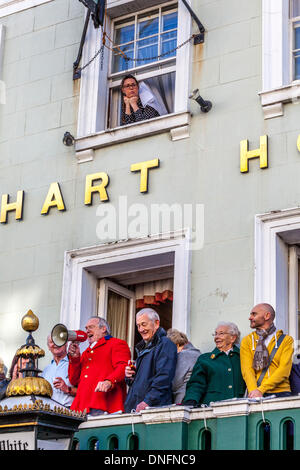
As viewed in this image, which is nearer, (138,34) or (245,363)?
(245,363)

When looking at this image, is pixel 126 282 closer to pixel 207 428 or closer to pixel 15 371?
pixel 15 371

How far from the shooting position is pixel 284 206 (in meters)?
14.4

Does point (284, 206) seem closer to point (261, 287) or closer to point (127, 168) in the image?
point (261, 287)

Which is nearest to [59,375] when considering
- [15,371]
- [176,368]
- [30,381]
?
[15,371]

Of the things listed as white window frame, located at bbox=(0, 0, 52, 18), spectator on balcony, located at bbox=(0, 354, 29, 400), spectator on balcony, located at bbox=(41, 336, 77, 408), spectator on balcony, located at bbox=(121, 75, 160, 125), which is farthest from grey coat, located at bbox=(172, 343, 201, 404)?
white window frame, located at bbox=(0, 0, 52, 18)

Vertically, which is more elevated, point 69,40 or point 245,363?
point 69,40

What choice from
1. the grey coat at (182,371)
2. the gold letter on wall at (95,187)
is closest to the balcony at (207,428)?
the grey coat at (182,371)

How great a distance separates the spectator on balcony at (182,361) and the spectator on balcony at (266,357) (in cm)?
70

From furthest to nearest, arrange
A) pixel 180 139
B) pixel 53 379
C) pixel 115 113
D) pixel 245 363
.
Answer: pixel 115 113
pixel 180 139
pixel 53 379
pixel 245 363

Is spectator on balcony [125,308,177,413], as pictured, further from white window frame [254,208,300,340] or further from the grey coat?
white window frame [254,208,300,340]

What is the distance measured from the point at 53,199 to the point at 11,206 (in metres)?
0.66

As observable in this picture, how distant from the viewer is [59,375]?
14.2 meters

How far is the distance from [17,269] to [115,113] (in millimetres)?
2478
